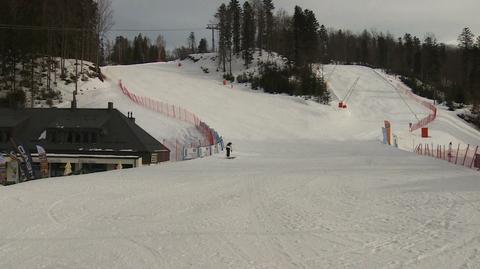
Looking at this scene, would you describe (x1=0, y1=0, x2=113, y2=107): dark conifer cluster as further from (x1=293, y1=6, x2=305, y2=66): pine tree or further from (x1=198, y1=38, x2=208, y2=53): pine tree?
(x1=198, y1=38, x2=208, y2=53): pine tree

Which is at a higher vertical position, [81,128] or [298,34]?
[298,34]

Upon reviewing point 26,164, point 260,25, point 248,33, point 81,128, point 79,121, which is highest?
point 260,25

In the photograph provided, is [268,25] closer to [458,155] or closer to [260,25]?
[260,25]

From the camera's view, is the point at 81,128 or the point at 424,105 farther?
the point at 424,105

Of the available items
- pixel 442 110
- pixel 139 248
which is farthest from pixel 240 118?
pixel 139 248

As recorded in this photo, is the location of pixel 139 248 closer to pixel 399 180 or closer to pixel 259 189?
pixel 259 189

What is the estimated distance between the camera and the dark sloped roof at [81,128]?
29.7m

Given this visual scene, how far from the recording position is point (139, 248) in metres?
8.59

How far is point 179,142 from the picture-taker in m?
34.3

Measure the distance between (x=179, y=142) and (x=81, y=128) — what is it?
25.1 ft

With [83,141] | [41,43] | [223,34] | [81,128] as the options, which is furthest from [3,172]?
[223,34]

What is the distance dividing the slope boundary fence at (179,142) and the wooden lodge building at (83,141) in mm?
1957

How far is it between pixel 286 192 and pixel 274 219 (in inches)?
159

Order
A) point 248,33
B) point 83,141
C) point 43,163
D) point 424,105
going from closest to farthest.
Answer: point 43,163 < point 83,141 < point 424,105 < point 248,33
